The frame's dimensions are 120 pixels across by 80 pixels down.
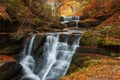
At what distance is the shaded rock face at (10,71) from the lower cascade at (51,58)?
429 mm

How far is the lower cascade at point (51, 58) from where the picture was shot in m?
13.2

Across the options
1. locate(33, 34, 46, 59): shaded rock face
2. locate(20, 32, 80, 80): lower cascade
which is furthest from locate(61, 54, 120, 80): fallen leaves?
locate(33, 34, 46, 59): shaded rock face

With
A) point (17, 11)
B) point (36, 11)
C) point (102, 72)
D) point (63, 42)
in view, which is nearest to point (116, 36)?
point (63, 42)

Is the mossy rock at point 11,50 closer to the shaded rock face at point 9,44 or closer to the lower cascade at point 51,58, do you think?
the shaded rock face at point 9,44

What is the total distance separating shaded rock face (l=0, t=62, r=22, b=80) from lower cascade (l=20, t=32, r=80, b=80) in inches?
16.9

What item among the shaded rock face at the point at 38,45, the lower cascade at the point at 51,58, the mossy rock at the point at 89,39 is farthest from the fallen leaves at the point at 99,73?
the shaded rock face at the point at 38,45

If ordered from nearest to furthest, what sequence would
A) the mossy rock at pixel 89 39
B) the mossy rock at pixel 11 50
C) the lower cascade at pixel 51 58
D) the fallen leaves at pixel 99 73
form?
the fallen leaves at pixel 99 73, the lower cascade at pixel 51 58, the mossy rock at pixel 89 39, the mossy rock at pixel 11 50

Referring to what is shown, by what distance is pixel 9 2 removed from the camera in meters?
17.9

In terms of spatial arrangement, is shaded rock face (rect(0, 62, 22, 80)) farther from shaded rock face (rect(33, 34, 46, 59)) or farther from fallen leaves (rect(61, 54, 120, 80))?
fallen leaves (rect(61, 54, 120, 80))

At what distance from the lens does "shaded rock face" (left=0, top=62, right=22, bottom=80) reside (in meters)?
11.6

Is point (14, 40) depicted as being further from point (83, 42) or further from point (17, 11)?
point (83, 42)

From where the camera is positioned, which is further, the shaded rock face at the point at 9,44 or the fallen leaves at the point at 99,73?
the shaded rock face at the point at 9,44

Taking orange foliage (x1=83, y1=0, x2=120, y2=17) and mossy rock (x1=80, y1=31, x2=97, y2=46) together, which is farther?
orange foliage (x1=83, y1=0, x2=120, y2=17)

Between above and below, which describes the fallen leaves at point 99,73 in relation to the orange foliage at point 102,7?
below
